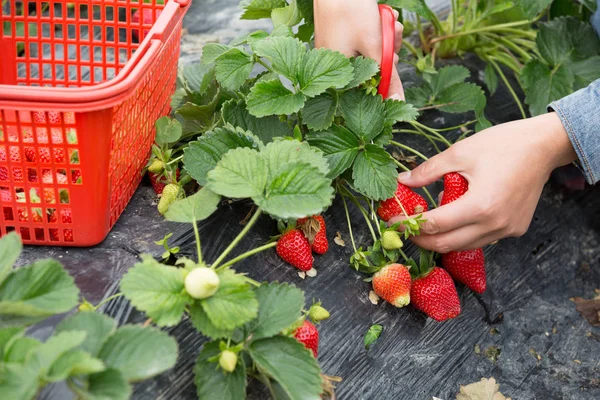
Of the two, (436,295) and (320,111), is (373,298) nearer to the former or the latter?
(436,295)

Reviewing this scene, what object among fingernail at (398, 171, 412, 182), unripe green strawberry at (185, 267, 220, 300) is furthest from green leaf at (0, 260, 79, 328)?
fingernail at (398, 171, 412, 182)

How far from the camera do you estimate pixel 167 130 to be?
3.77 feet

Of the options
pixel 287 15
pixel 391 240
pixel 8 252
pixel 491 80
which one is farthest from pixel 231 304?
pixel 491 80

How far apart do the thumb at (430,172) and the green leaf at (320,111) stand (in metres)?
0.17

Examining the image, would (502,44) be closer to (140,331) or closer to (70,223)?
(70,223)

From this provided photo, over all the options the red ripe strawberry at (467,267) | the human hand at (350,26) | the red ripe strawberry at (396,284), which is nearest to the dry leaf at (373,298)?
the red ripe strawberry at (396,284)

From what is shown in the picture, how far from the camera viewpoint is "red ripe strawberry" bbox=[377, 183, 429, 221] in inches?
45.1

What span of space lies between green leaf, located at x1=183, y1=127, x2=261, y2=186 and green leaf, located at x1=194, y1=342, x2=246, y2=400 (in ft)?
0.94

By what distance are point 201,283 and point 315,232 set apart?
338 millimetres

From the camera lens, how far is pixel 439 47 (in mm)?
1703

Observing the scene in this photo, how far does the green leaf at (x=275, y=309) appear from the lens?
85 cm

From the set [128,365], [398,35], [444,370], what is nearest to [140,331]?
[128,365]

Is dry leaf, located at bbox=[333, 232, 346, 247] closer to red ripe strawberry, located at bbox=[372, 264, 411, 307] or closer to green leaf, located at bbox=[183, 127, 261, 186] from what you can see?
red ripe strawberry, located at bbox=[372, 264, 411, 307]

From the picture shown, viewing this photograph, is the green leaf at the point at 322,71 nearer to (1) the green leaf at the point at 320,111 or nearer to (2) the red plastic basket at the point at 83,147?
(1) the green leaf at the point at 320,111
